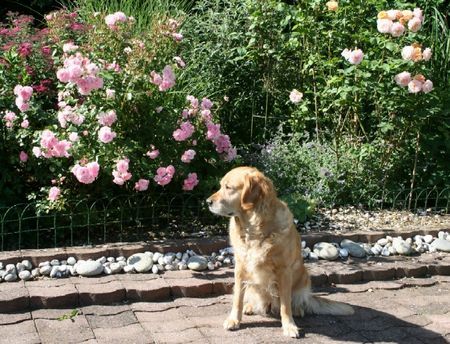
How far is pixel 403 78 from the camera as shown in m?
5.61

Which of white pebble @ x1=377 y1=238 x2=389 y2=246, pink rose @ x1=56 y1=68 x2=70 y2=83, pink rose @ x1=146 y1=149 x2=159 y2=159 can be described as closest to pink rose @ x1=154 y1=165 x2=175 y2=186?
pink rose @ x1=146 y1=149 x2=159 y2=159

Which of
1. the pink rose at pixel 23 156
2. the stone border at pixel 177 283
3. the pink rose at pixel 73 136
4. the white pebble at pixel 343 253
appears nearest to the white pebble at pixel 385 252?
the stone border at pixel 177 283

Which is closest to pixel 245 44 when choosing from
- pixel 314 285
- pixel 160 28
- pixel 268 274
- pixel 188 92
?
pixel 188 92

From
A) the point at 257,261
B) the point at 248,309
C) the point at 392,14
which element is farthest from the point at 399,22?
the point at 248,309

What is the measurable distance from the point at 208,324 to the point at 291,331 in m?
0.58

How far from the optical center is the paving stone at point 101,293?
4.19m

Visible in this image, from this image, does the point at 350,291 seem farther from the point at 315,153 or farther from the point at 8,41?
the point at 8,41

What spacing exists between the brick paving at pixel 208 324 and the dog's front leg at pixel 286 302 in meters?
0.07

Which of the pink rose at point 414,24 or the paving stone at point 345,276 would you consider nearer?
the paving stone at point 345,276

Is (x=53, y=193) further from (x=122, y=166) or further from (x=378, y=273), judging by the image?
(x=378, y=273)

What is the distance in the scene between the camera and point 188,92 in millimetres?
6188

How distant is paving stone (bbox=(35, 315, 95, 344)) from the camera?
3672 mm

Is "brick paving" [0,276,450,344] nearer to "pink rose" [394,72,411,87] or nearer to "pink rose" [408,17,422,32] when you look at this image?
"pink rose" [394,72,411,87]

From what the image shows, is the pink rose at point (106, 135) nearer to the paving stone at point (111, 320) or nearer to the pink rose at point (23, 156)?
the pink rose at point (23, 156)
